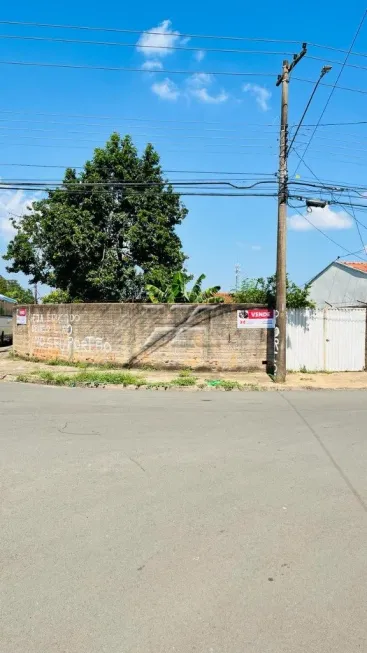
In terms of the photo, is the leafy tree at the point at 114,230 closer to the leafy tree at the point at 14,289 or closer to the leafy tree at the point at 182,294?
the leafy tree at the point at 182,294

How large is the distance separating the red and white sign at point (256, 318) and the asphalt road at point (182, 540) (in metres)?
8.00

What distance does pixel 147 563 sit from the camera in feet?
11.0

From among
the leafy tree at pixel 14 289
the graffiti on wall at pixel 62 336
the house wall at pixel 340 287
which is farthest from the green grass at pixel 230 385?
the leafy tree at pixel 14 289

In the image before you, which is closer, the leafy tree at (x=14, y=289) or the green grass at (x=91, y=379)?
the green grass at (x=91, y=379)

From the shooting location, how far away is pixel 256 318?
15.2m

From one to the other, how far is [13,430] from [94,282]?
15.9 metres

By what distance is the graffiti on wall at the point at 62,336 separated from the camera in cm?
1658

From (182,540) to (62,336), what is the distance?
14.5 m

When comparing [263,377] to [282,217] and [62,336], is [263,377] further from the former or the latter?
[62,336]

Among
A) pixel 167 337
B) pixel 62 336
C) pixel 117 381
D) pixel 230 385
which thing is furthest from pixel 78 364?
pixel 230 385

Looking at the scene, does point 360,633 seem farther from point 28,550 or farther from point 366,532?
point 28,550

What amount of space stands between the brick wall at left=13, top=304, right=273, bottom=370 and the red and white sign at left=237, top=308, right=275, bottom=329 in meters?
0.16

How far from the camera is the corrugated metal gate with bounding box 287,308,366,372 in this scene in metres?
15.5

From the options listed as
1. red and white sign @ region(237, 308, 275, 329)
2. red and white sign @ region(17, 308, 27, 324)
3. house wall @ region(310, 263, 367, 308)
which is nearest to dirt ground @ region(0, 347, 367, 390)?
red and white sign @ region(237, 308, 275, 329)
